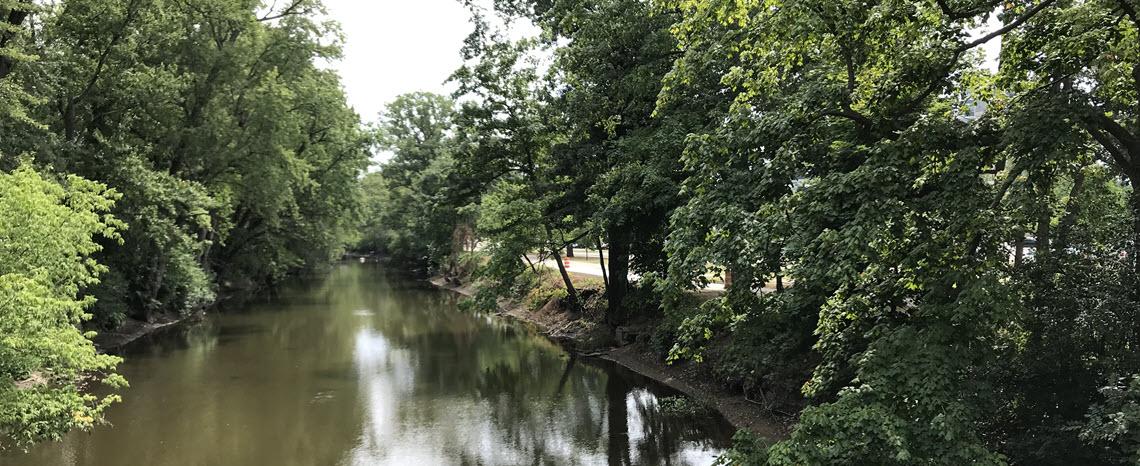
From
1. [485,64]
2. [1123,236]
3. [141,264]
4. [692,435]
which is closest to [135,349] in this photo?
[141,264]

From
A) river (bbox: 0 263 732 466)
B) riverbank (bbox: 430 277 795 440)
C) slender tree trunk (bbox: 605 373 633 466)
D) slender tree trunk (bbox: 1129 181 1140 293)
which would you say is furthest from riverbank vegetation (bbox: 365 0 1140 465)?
river (bbox: 0 263 732 466)

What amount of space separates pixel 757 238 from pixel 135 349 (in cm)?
2114

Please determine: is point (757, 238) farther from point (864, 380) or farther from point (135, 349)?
point (135, 349)

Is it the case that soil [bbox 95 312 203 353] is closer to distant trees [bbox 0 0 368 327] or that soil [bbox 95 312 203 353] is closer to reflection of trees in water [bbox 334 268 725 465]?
distant trees [bbox 0 0 368 327]

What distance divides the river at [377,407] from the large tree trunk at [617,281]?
2.02 meters

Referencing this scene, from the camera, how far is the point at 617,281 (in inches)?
813

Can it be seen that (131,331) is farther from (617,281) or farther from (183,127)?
(617,281)

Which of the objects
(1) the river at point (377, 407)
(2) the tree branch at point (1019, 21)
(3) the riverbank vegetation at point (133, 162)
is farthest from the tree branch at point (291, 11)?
(2) the tree branch at point (1019, 21)

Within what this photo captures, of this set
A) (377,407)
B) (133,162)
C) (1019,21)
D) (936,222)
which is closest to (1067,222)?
(936,222)

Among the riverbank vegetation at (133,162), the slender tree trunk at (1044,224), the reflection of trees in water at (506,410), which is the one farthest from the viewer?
the reflection of trees in water at (506,410)

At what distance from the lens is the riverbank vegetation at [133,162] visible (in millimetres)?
9703

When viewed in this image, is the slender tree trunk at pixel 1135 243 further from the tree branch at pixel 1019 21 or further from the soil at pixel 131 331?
the soil at pixel 131 331

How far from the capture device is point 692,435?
12.9 m

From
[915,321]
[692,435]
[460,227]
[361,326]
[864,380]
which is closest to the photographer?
[864,380]
